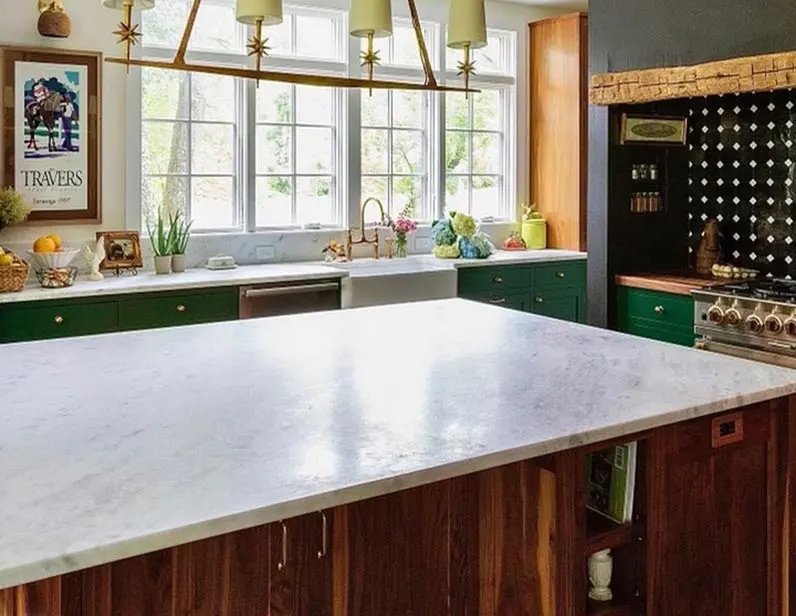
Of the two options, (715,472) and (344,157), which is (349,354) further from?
(344,157)

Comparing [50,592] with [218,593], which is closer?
[50,592]

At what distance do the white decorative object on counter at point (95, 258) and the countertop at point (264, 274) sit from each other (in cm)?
6

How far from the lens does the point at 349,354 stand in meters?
2.40

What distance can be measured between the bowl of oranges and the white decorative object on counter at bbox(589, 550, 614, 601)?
10.5ft

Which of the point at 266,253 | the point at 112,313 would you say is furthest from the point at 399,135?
the point at 112,313

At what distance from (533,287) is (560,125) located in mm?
1331

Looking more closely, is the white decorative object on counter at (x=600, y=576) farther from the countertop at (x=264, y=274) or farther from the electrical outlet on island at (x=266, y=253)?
the electrical outlet on island at (x=266, y=253)

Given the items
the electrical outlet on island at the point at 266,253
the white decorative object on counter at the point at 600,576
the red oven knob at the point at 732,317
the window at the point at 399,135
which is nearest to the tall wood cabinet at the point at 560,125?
the window at the point at 399,135

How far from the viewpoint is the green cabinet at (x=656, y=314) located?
165 inches

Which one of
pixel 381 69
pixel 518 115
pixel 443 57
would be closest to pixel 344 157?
pixel 381 69

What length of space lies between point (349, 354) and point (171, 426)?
78 cm

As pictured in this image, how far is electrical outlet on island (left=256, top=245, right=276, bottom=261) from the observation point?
5242 millimetres

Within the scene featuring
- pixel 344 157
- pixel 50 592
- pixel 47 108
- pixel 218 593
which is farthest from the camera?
pixel 344 157

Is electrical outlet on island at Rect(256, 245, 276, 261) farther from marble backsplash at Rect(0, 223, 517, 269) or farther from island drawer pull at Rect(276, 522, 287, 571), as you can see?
island drawer pull at Rect(276, 522, 287, 571)
